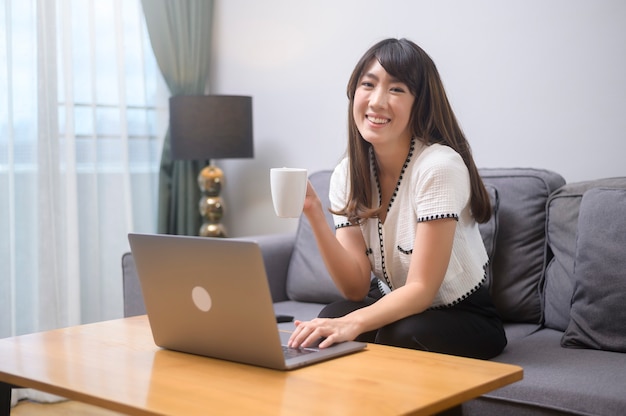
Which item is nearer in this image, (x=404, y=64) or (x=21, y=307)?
(x=404, y=64)

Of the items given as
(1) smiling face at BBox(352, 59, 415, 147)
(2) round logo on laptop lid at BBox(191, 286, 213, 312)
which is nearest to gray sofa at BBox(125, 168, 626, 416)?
(1) smiling face at BBox(352, 59, 415, 147)

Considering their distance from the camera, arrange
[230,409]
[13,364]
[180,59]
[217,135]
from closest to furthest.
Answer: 1. [230,409]
2. [13,364]
3. [217,135]
4. [180,59]

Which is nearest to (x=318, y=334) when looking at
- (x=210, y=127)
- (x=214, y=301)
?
(x=214, y=301)

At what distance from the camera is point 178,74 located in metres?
3.67

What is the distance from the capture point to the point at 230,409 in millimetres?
1087

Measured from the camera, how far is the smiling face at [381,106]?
6.44 feet

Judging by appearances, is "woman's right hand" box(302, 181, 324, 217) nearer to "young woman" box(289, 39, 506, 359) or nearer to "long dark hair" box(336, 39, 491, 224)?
"young woman" box(289, 39, 506, 359)

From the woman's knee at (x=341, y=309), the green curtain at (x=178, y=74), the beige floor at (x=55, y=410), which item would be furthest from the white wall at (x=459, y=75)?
the beige floor at (x=55, y=410)

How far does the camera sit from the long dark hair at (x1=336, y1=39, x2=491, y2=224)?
1.98 metres

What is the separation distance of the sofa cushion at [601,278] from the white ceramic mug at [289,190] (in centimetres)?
88

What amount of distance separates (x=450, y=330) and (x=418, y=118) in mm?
544

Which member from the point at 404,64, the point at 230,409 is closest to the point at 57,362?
the point at 230,409

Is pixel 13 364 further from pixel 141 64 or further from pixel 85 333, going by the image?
pixel 141 64

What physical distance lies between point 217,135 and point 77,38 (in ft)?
2.27
